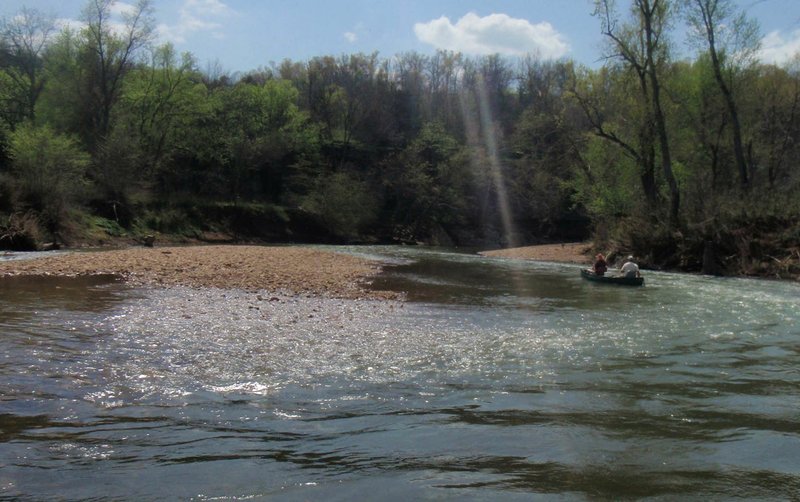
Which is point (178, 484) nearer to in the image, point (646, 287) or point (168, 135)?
point (646, 287)

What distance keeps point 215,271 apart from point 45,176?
2211 cm

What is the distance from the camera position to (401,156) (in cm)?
7275

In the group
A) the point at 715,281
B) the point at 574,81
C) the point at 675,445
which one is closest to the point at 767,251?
the point at 715,281

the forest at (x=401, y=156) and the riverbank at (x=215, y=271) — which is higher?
the forest at (x=401, y=156)

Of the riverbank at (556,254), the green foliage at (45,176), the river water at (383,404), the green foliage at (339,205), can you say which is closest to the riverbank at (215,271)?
the river water at (383,404)

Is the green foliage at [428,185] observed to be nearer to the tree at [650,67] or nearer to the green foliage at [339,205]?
the green foliage at [339,205]

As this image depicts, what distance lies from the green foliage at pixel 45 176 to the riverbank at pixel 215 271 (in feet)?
44.8

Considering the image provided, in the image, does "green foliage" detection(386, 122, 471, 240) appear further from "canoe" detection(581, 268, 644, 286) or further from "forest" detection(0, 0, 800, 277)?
"canoe" detection(581, 268, 644, 286)

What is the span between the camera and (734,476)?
551 cm

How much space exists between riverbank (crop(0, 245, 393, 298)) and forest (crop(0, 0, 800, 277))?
11.7 m

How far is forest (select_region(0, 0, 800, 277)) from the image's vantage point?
112ft

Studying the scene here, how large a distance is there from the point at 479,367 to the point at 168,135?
59048 mm

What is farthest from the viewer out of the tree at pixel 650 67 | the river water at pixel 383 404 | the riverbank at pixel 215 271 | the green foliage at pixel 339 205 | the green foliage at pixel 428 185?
the green foliage at pixel 428 185

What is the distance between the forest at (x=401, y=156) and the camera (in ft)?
112
